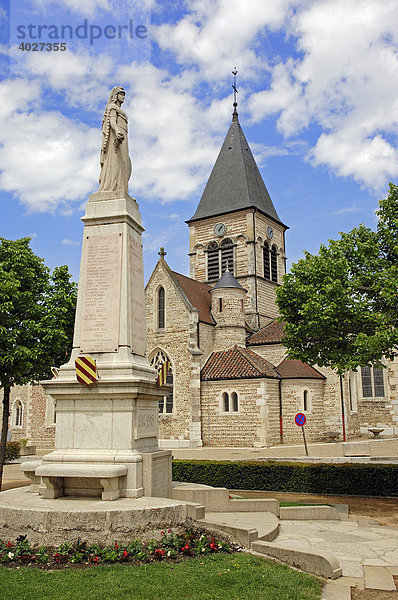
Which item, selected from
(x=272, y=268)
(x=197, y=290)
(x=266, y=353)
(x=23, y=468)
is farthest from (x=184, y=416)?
(x=23, y=468)

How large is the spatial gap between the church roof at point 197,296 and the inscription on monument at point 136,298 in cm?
2158

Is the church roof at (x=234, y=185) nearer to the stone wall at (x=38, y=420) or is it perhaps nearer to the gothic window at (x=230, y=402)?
the gothic window at (x=230, y=402)

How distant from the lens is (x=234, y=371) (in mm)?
28875

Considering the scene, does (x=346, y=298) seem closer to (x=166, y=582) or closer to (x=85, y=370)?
(x=85, y=370)

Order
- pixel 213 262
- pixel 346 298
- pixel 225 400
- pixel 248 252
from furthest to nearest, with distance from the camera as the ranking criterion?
1. pixel 213 262
2. pixel 248 252
3. pixel 225 400
4. pixel 346 298

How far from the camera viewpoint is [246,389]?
28047mm

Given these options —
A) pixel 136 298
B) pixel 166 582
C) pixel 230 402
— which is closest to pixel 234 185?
pixel 230 402

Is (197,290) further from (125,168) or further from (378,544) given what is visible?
(378,544)

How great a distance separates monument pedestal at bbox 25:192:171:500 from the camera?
8203 millimetres

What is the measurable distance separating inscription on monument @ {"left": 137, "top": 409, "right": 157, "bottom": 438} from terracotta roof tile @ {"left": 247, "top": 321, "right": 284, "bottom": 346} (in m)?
22.9

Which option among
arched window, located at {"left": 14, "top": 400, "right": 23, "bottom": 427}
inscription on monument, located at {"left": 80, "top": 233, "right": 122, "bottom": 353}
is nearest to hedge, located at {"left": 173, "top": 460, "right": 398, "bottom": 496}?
inscription on monument, located at {"left": 80, "top": 233, "right": 122, "bottom": 353}

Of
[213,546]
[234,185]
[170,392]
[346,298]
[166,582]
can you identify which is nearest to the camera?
[166,582]

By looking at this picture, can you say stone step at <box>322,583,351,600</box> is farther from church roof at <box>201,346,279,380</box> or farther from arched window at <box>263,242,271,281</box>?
arched window at <box>263,242,271,281</box>

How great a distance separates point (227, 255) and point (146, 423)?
31.5 meters
